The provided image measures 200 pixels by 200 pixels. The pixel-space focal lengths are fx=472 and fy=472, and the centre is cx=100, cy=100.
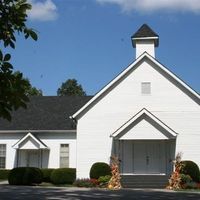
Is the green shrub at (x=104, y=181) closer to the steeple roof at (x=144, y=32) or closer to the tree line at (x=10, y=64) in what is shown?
the steeple roof at (x=144, y=32)

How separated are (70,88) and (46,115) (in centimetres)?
6280

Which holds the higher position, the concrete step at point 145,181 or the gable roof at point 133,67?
the gable roof at point 133,67

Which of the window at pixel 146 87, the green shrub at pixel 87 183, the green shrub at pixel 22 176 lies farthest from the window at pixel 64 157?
the window at pixel 146 87

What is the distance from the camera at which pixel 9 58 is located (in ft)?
20.9

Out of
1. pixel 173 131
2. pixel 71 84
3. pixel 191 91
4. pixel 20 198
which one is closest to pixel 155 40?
pixel 191 91

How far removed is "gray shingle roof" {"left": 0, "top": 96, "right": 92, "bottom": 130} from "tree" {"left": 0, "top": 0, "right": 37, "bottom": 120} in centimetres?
2855

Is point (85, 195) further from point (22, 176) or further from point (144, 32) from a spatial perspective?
point (144, 32)

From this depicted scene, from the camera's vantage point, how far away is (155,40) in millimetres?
A: 33344

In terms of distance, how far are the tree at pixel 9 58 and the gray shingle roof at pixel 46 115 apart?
2855cm

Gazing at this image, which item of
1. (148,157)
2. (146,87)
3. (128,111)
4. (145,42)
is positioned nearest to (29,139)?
(128,111)

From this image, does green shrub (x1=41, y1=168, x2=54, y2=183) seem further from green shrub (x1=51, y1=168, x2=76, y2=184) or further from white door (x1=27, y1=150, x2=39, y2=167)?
white door (x1=27, y1=150, x2=39, y2=167)

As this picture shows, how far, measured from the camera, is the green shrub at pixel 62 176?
3067 centimetres

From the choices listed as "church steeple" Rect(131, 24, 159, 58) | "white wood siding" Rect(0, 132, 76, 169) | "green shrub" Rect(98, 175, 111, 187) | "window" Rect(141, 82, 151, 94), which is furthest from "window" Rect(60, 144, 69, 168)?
"church steeple" Rect(131, 24, 159, 58)

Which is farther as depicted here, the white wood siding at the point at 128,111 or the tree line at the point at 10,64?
the white wood siding at the point at 128,111
